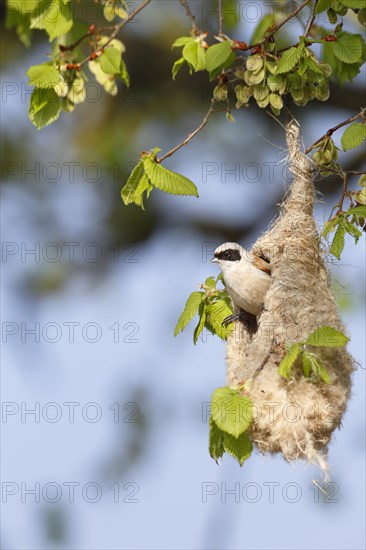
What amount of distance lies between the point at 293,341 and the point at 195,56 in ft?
4.74

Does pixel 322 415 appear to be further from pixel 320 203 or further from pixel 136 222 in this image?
pixel 136 222

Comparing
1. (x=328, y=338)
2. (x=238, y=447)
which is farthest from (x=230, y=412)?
(x=328, y=338)

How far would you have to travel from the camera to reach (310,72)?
3873 mm

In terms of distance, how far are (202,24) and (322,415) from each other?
3905mm

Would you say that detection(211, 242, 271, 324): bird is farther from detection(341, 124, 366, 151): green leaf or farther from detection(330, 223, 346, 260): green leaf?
detection(341, 124, 366, 151): green leaf

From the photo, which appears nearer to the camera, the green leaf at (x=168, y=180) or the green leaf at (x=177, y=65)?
the green leaf at (x=168, y=180)

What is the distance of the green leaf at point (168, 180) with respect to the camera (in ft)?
12.1

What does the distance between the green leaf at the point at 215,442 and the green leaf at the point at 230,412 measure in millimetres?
88

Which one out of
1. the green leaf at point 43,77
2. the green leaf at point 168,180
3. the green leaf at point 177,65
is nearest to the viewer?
the green leaf at point 168,180

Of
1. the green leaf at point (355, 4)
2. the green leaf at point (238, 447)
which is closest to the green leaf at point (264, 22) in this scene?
the green leaf at point (355, 4)

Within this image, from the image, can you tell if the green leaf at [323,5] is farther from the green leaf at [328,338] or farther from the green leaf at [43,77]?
the green leaf at [328,338]

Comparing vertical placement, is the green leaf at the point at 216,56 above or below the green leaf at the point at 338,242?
above

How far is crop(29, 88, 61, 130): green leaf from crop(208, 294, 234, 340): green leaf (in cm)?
128

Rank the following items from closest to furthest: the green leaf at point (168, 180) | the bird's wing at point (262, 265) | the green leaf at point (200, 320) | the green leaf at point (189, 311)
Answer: the green leaf at point (168, 180) → the green leaf at point (189, 311) → the green leaf at point (200, 320) → the bird's wing at point (262, 265)
